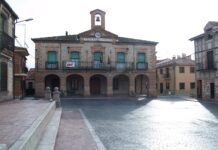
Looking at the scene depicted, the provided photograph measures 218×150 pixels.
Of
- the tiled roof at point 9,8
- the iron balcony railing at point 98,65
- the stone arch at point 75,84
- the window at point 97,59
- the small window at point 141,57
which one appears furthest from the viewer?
the small window at point 141,57

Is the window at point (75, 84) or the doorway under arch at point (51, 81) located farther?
the window at point (75, 84)

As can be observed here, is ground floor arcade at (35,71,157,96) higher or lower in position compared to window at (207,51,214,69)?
lower

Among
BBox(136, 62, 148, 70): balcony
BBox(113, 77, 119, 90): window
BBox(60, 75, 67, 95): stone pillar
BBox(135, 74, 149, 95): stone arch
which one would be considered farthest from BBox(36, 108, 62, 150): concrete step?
BBox(135, 74, 149, 95): stone arch

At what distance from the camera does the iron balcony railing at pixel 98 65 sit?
35.6m

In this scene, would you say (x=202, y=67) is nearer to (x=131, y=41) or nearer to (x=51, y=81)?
(x=131, y=41)

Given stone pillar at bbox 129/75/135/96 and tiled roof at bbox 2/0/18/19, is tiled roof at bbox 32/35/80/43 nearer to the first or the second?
stone pillar at bbox 129/75/135/96

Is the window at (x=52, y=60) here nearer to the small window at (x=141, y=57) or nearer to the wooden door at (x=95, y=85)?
the wooden door at (x=95, y=85)

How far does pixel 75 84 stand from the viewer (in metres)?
38.2

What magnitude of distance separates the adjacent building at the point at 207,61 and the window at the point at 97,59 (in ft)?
37.3

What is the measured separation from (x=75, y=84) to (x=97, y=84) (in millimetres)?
2949

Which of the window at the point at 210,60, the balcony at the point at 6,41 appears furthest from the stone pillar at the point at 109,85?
the balcony at the point at 6,41

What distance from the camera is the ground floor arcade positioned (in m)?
35.7

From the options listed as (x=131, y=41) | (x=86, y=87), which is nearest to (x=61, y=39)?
(x=86, y=87)

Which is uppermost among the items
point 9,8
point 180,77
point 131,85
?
point 9,8
